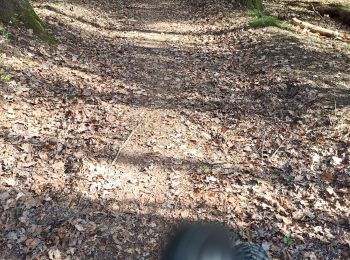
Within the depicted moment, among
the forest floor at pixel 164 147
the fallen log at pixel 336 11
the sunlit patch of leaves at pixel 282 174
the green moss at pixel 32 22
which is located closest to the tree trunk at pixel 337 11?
the fallen log at pixel 336 11

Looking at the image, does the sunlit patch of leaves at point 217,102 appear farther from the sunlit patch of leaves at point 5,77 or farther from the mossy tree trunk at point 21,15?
the mossy tree trunk at point 21,15

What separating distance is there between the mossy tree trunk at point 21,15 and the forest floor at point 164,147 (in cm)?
24

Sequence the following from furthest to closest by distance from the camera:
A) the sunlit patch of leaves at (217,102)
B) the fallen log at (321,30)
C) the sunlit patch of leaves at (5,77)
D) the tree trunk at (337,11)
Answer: the tree trunk at (337,11) → the fallen log at (321,30) → the sunlit patch of leaves at (217,102) → the sunlit patch of leaves at (5,77)

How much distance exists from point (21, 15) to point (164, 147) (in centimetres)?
418

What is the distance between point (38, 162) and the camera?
16.4 ft

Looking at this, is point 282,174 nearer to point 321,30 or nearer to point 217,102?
point 217,102

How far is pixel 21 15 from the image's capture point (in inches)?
283

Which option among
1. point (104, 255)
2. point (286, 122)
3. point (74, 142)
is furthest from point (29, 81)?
point (286, 122)

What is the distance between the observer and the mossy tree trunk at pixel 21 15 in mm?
6874

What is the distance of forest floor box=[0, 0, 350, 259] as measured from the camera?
172 inches

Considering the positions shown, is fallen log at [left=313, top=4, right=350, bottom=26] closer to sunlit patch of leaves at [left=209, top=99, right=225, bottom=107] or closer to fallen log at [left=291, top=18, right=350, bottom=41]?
fallen log at [left=291, top=18, right=350, bottom=41]

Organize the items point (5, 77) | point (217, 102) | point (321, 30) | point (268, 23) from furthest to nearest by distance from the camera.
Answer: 1. point (268, 23)
2. point (321, 30)
3. point (217, 102)
4. point (5, 77)

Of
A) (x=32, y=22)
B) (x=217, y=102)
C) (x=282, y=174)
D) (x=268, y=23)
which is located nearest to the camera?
(x=282, y=174)

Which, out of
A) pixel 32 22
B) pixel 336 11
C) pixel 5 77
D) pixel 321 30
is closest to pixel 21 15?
pixel 32 22
